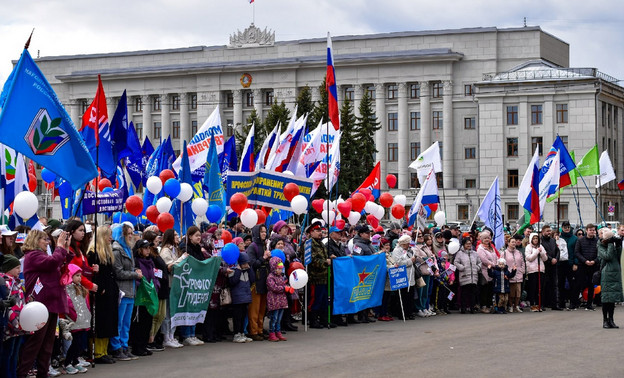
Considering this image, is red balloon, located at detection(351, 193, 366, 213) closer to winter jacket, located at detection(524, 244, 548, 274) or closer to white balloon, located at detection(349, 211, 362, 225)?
white balloon, located at detection(349, 211, 362, 225)

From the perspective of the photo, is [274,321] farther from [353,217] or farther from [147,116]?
[147,116]

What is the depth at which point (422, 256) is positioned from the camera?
19719 millimetres

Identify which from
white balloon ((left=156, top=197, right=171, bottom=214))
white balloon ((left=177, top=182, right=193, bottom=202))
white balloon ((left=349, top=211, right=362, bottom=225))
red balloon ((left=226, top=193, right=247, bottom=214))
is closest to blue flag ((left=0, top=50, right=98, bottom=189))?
red balloon ((left=226, top=193, right=247, bottom=214))

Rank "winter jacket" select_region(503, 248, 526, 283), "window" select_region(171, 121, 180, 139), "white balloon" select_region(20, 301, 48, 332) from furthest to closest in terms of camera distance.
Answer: "window" select_region(171, 121, 180, 139), "winter jacket" select_region(503, 248, 526, 283), "white balloon" select_region(20, 301, 48, 332)

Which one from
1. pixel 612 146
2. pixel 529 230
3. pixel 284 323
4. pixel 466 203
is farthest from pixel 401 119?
pixel 284 323

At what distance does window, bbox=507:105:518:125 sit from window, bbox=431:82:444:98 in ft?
26.0

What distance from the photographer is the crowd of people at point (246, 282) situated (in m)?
11.3

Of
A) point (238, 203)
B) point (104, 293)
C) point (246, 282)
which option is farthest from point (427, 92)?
point (104, 293)

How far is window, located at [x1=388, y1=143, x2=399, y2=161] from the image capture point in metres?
86.5

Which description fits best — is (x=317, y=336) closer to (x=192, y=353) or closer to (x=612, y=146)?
(x=192, y=353)

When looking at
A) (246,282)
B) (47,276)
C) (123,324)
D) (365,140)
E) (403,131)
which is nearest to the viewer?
(47,276)

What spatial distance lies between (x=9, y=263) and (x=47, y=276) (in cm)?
76

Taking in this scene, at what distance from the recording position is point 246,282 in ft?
50.3

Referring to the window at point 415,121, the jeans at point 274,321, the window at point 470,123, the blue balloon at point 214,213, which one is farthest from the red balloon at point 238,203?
the window at point 415,121
